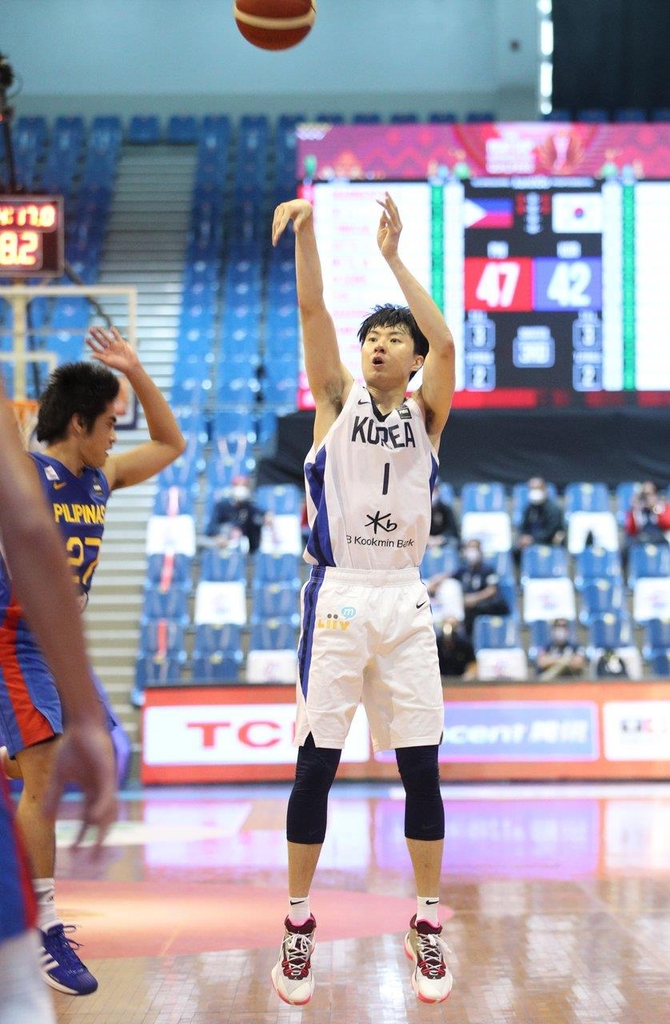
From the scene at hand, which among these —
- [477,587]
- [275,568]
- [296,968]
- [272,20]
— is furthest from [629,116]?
→ [296,968]

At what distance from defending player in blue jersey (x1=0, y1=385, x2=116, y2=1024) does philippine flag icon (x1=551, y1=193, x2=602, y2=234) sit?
12118 mm

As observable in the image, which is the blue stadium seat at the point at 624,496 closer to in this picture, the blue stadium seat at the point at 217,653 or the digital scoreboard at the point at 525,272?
the digital scoreboard at the point at 525,272

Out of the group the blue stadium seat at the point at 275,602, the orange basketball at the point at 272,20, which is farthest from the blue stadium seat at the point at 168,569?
the orange basketball at the point at 272,20

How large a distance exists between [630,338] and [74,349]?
718 centimetres

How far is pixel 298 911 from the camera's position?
3.86m

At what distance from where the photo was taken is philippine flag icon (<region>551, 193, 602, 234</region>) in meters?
13.1

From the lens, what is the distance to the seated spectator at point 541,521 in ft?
44.3

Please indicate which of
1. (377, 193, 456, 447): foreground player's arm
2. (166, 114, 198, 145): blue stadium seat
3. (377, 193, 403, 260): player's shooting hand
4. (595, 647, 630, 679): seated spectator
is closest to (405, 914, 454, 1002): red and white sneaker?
(377, 193, 456, 447): foreground player's arm

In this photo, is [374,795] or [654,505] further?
[654,505]

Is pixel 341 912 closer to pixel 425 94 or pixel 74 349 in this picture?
pixel 74 349

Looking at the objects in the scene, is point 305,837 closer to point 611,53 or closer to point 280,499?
point 280,499

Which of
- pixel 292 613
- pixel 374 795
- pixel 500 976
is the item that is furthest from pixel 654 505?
pixel 500 976

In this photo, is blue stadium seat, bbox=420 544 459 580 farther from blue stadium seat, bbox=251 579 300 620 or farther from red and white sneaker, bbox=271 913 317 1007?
red and white sneaker, bbox=271 913 317 1007

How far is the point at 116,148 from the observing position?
20656mm
